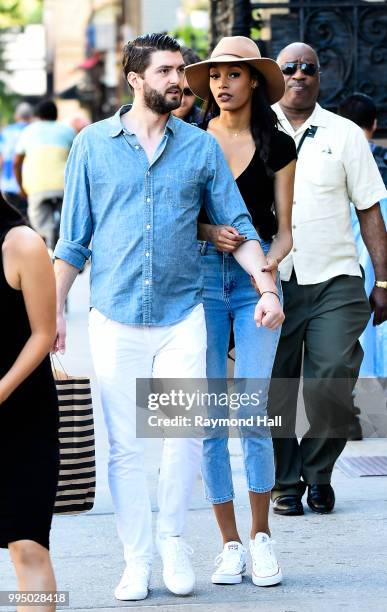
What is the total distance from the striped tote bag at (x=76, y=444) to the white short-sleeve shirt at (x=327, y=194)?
1.58m

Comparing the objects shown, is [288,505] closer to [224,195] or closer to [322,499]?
[322,499]

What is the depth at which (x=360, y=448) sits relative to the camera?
779 cm

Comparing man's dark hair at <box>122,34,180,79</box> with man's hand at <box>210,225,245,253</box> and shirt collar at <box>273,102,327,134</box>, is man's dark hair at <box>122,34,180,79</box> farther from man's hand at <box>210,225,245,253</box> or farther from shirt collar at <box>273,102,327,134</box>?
shirt collar at <box>273,102,327,134</box>

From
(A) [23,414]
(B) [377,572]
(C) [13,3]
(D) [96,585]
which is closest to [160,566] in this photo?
(D) [96,585]

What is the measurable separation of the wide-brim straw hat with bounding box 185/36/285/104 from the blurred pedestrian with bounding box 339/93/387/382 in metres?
2.45

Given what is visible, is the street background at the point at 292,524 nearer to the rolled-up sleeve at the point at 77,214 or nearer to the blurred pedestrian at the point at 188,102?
the rolled-up sleeve at the point at 77,214

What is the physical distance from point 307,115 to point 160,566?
220 cm

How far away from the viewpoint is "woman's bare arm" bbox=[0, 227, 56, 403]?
12.9 ft

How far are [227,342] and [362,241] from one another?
107 inches

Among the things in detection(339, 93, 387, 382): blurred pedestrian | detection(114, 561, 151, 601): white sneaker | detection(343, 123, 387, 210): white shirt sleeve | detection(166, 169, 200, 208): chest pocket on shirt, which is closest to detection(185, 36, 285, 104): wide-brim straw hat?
detection(166, 169, 200, 208): chest pocket on shirt

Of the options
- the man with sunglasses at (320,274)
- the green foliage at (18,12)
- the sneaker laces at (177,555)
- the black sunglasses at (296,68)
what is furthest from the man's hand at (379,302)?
the green foliage at (18,12)

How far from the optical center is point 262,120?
17.7ft

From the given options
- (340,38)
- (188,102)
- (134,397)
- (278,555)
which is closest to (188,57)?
(188,102)

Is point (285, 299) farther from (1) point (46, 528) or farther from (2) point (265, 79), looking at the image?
(1) point (46, 528)
